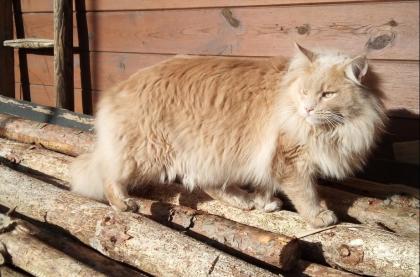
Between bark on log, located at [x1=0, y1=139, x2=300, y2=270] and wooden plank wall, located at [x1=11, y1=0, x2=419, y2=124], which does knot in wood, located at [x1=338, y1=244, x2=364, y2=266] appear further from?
wooden plank wall, located at [x1=11, y1=0, x2=419, y2=124]

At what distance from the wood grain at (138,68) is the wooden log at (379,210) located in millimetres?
581

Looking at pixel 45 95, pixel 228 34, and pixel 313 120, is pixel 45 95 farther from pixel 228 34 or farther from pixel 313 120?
pixel 313 120

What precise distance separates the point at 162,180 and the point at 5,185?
100 centimetres

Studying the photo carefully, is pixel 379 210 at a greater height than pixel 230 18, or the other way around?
pixel 230 18

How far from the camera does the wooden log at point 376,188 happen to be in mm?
2607

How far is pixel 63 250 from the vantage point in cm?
225

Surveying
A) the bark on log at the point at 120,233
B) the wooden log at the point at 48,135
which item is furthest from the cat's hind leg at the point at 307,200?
the wooden log at the point at 48,135

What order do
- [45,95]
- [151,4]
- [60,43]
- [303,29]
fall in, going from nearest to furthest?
[303,29], [151,4], [60,43], [45,95]

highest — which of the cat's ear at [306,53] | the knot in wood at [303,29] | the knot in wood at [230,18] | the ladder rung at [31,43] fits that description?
the knot in wood at [230,18]

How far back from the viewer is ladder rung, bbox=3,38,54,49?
4.52m

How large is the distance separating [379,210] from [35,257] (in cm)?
178

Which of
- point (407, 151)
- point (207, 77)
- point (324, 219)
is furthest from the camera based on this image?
point (407, 151)

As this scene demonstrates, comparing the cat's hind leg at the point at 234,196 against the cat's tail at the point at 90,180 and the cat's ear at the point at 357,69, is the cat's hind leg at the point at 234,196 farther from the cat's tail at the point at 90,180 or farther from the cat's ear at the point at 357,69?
the cat's ear at the point at 357,69

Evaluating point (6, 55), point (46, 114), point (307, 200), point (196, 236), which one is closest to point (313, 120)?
point (307, 200)
